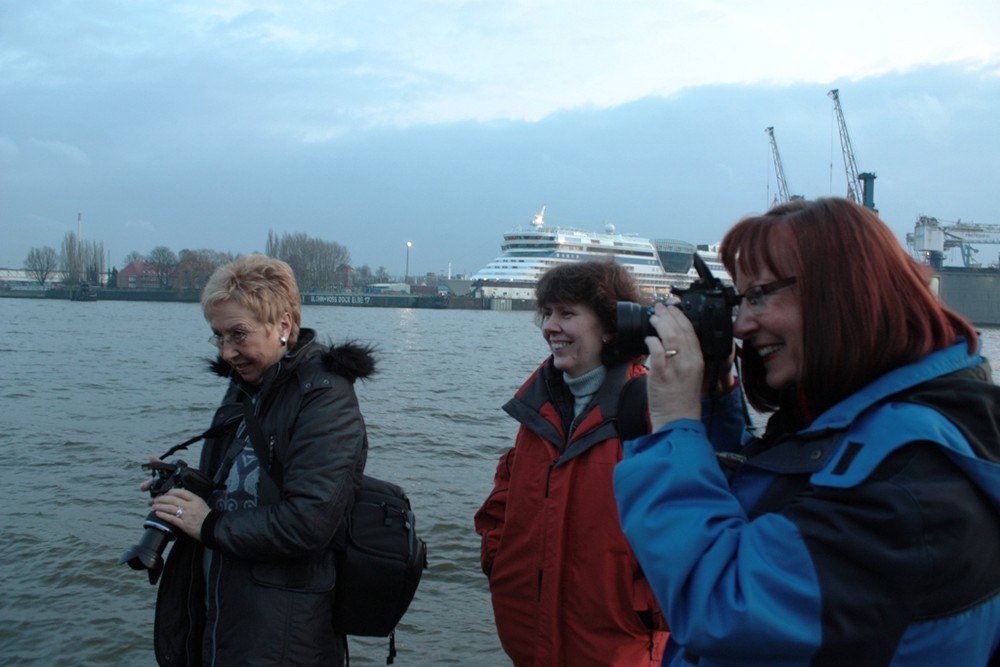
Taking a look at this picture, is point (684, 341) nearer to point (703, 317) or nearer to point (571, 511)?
point (703, 317)

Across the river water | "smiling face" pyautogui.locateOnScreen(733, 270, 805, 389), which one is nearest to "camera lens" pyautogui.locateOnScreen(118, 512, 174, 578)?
the river water

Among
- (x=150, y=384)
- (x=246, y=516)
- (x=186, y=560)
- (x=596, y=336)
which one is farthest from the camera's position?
(x=150, y=384)

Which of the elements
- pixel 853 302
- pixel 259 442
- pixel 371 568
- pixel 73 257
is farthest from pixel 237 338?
pixel 73 257

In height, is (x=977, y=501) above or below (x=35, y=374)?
above

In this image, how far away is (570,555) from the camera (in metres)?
2.29

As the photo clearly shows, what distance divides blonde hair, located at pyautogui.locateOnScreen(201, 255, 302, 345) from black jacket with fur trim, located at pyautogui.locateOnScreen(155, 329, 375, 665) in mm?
165

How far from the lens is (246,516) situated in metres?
Result: 2.22

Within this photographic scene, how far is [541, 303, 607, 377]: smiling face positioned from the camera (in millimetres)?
2559

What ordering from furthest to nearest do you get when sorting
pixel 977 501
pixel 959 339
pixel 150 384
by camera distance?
pixel 150 384 → pixel 959 339 → pixel 977 501

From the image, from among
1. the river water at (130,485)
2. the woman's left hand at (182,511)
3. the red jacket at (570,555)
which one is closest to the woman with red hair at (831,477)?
the red jacket at (570,555)

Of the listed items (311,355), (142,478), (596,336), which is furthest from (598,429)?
(142,478)

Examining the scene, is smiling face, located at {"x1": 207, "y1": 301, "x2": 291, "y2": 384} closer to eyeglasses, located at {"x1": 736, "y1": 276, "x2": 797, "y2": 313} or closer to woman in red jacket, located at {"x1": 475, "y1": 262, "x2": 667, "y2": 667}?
woman in red jacket, located at {"x1": 475, "y1": 262, "x2": 667, "y2": 667}

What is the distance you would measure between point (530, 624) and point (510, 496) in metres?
0.39

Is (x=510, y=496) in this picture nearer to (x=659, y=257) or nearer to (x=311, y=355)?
(x=311, y=355)
